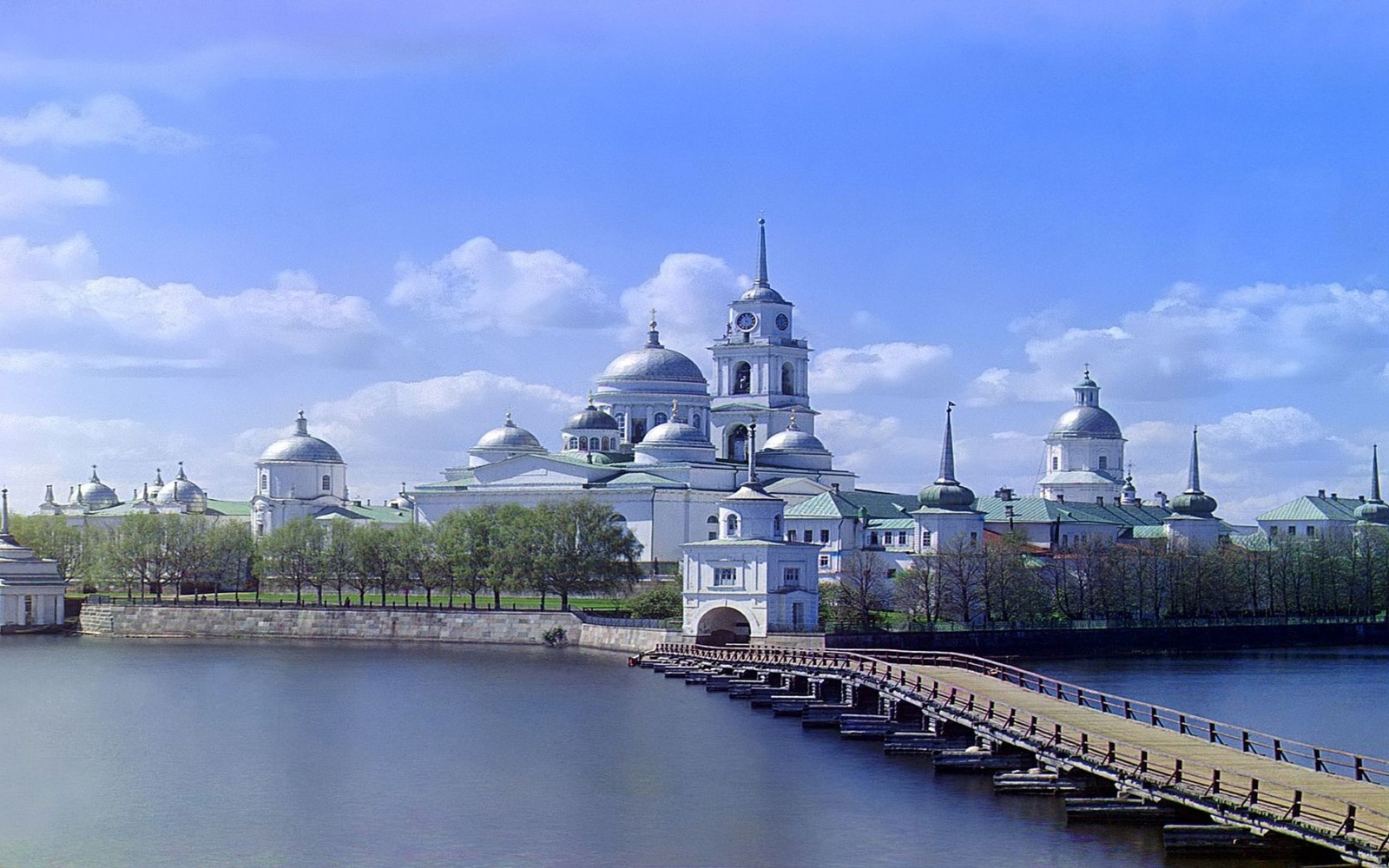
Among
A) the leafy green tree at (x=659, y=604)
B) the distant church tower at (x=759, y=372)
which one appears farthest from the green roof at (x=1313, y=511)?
the leafy green tree at (x=659, y=604)

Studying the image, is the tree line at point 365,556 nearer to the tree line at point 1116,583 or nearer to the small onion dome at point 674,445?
the small onion dome at point 674,445

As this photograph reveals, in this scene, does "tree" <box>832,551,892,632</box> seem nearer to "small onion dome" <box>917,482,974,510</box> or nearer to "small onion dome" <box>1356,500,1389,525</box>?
"small onion dome" <box>917,482,974,510</box>

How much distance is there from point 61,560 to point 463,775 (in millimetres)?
80178

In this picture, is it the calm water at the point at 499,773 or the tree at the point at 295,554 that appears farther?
the tree at the point at 295,554

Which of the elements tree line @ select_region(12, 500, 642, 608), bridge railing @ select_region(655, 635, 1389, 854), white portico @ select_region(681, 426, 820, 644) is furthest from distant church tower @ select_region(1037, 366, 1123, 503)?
bridge railing @ select_region(655, 635, 1389, 854)

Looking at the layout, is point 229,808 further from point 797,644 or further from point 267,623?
point 267,623

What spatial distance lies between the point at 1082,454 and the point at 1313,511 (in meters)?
15.6

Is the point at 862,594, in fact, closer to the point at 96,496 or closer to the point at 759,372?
the point at 759,372

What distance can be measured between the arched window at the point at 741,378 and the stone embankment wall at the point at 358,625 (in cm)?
4091

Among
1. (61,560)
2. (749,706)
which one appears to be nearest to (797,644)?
(749,706)

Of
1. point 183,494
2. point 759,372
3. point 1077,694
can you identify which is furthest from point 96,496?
point 1077,694

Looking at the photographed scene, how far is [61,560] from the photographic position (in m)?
125

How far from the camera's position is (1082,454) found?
148250 millimetres

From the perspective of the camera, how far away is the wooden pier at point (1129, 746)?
36500mm
